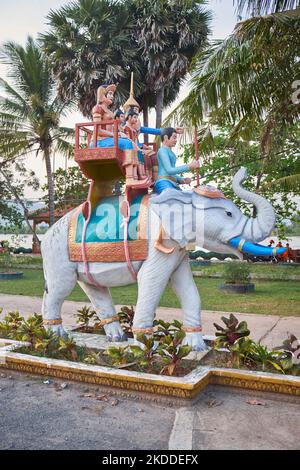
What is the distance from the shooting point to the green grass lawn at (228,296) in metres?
8.65

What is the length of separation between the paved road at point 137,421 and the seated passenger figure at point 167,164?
2006mm

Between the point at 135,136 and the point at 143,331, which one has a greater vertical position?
the point at 135,136

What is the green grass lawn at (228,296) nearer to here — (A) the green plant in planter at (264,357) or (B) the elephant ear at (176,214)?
(A) the green plant in planter at (264,357)

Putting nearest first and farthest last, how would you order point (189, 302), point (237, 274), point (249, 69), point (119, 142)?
point (119, 142)
point (189, 302)
point (249, 69)
point (237, 274)

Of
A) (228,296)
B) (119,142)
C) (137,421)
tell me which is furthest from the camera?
(228,296)

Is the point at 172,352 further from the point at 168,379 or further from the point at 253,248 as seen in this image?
the point at 253,248

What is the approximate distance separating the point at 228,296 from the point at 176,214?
6.45 metres

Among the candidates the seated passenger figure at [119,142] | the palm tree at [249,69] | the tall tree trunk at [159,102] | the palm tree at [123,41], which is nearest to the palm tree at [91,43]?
the palm tree at [123,41]

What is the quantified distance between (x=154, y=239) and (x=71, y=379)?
57.9 inches

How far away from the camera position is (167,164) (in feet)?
14.8

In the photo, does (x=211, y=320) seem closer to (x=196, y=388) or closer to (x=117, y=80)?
(x=196, y=388)

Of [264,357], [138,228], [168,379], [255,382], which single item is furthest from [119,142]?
[255,382]

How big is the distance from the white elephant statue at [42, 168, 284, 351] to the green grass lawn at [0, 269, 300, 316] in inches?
157

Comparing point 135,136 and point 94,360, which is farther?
point 135,136
